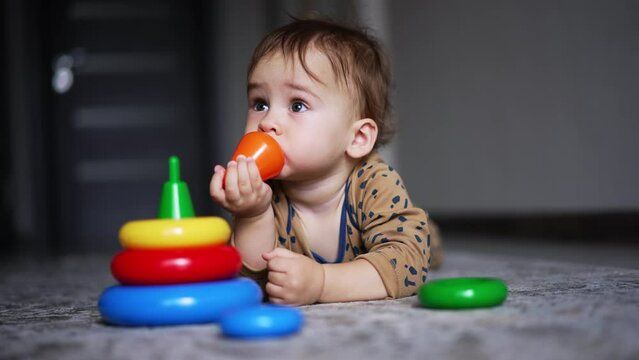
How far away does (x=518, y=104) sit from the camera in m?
2.88

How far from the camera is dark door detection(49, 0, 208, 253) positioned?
5273 mm

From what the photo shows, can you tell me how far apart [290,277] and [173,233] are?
0.19m

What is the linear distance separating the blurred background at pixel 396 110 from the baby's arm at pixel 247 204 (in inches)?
28.1

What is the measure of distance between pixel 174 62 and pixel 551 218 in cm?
332

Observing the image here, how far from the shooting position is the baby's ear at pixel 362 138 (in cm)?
132

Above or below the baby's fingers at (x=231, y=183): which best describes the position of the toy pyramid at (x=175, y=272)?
below

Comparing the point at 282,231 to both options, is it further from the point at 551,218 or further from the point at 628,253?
the point at 551,218

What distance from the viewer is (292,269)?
1047mm

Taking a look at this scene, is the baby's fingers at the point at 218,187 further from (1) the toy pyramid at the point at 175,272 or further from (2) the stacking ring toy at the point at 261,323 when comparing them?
(2) the stacking ring toy at the point at 261,323

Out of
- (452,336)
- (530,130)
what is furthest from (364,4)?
(452,336)

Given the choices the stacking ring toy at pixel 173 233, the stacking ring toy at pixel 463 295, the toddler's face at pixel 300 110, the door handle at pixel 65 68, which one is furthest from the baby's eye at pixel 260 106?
the door handle at pixel 65 68

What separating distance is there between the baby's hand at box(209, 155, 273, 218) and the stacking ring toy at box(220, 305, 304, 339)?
0.25 metres

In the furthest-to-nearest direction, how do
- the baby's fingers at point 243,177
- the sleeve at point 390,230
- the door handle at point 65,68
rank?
the door handle at point 65,68 → the sleeve at point 390,230 → the baby's fingers at point 243,177

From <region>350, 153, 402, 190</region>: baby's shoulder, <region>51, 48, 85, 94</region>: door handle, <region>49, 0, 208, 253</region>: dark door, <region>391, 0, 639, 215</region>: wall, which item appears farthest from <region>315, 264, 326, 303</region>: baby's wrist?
<region>51, 48, 85, 94</region>: door handle
